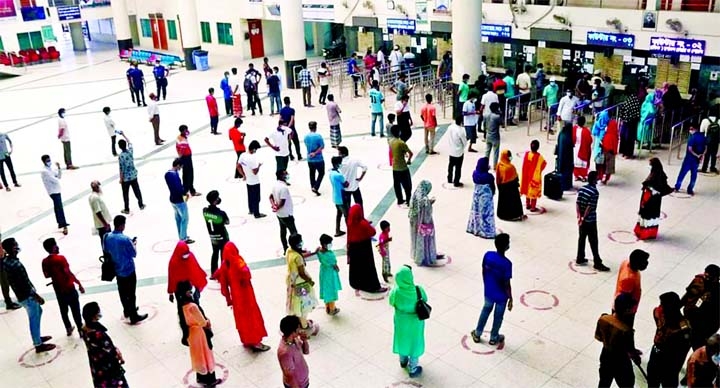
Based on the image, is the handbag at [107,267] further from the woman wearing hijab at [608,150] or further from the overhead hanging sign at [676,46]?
the overhead hanging sign at [676,46]

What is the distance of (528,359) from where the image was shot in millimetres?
7266

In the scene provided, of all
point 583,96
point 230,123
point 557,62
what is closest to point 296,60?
point 230,123

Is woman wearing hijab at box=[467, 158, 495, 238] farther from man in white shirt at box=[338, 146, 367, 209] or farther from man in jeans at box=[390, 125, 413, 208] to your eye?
man in white shirt at box=[338, 146, 367, 209]

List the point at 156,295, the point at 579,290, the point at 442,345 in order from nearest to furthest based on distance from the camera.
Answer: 1. the point at 442,345
2. the point at 579,290
3. the point at 156,295

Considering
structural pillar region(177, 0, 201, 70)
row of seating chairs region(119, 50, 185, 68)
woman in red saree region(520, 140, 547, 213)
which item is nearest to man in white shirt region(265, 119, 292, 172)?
woman in red saree region(520, 140, 547, 213)

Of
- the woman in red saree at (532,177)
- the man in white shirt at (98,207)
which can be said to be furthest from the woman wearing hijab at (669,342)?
the man in white shirt at (98,207)

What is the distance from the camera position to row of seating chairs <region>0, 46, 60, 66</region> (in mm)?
32938

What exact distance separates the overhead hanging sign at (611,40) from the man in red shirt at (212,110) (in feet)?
33.5

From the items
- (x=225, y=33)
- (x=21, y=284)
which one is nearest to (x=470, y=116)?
(x=21, y=284)

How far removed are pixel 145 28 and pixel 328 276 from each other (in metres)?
33.8

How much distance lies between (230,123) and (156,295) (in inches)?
412

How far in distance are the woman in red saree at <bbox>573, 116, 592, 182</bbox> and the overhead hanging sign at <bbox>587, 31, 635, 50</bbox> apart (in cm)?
561

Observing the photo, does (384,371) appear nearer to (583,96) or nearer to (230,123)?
Answer: (583,96)

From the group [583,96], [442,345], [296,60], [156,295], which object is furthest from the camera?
[296,60]
